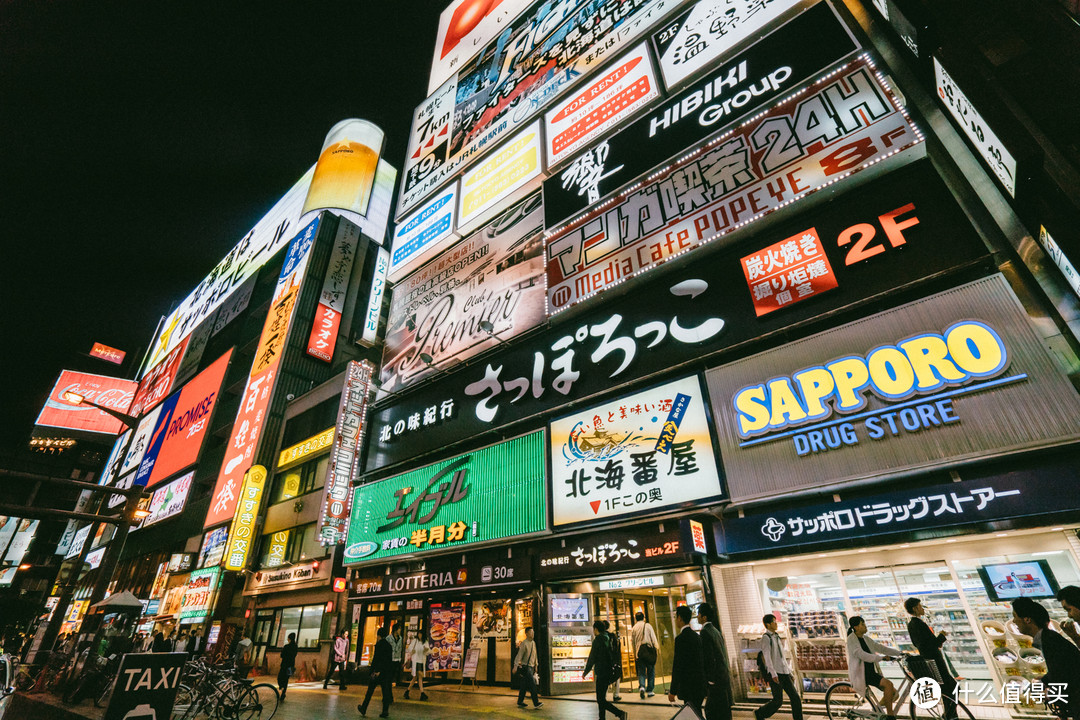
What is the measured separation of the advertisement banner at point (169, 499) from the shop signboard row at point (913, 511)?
101ft

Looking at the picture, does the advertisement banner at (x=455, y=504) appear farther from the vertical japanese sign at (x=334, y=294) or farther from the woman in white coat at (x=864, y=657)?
the vertical japanese sign at (x=334, y=294)

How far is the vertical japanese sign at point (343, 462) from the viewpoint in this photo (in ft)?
50.1

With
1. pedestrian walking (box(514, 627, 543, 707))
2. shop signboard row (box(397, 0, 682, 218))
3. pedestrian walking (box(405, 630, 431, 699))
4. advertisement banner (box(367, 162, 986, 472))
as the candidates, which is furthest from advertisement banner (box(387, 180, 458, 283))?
pedestrian walking (box(514, 627, 543, 707))

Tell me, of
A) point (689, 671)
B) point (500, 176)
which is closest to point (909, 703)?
point (689, 671)

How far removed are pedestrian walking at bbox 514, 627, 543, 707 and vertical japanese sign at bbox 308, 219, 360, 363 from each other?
19.7 m

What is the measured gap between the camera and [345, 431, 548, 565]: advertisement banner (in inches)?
418

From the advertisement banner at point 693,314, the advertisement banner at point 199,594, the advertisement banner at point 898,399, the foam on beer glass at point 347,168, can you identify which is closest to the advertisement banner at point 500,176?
the foam on beer glass at point 347,168

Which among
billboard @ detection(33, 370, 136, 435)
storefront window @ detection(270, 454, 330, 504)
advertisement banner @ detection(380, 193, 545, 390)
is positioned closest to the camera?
advertisement banner @ detection(380, 193, 545, 390)

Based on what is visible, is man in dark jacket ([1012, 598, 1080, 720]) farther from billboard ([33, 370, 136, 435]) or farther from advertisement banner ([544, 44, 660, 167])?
billboard ([33, 370, 136, 435])

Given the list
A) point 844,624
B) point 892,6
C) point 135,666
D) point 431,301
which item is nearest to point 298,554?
point 431,301

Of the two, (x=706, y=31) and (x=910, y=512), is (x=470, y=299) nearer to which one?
(x=706, y=31)

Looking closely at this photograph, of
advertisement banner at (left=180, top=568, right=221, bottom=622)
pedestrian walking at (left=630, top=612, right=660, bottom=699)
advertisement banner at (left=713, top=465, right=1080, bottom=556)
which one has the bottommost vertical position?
pedestrian walking at (left=630, top=612, right=660, bottom=699)

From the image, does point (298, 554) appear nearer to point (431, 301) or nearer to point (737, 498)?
point (431, 301)

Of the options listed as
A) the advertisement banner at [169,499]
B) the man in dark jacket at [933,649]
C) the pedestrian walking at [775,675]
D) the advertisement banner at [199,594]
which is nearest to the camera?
the man in dark jacket at [933,649]
